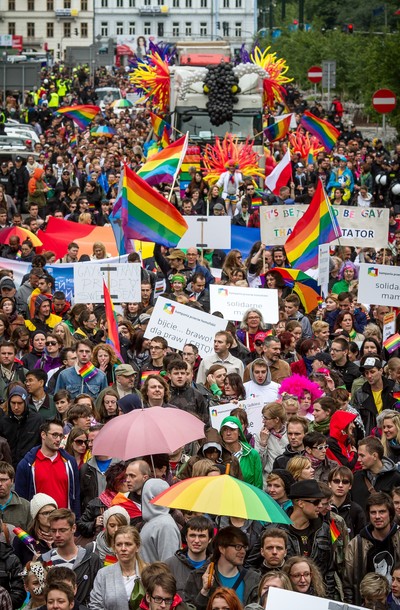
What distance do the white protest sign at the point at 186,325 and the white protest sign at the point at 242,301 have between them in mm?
1238

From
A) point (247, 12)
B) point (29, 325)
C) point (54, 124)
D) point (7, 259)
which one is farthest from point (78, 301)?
point (247, 12)

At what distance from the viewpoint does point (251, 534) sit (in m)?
9.63

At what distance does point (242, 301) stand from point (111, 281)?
1.23 meters

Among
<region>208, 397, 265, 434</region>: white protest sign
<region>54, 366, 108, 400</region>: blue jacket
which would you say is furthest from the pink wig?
<region>54, 366, 108, 400</region>: blue jacket

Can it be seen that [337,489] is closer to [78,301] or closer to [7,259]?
[78,301]

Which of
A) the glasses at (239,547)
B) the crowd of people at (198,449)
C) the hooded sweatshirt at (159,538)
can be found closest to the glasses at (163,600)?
the crowd of people at (198,449)

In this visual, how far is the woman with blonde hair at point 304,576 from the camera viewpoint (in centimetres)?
849

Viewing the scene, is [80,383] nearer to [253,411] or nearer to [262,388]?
[262,388]

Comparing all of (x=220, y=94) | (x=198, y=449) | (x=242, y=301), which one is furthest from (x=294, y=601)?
(x=220, y=94)

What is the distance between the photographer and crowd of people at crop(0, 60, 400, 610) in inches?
345

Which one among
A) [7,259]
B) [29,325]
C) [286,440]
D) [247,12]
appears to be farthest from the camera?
[247,12]

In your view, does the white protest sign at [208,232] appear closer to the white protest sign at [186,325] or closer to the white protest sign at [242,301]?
the white protest sign at [242,301]

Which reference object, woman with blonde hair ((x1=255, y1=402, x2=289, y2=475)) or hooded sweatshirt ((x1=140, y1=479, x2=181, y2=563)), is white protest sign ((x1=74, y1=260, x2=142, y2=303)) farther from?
hooded sweatshirt ((x1=140, y1=479, x2=181, y2=563))

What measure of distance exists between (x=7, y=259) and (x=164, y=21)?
429ft
